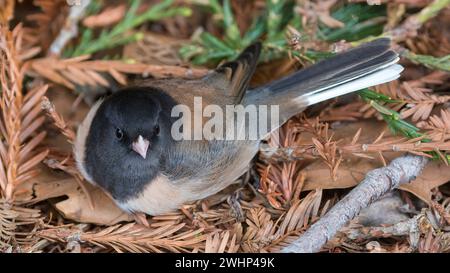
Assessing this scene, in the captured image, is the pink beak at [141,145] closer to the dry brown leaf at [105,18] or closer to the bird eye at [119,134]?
the bird eye at [119,134]

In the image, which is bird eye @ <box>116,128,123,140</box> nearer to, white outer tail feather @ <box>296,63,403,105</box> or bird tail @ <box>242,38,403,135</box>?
bird tail @ <box>242,38,403,135</box>

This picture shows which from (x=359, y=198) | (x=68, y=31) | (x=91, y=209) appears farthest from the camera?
(x=68, y=31)

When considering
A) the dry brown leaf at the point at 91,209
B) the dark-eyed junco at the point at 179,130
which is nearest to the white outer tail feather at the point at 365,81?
the dark-eyed junco at the point at 179,130

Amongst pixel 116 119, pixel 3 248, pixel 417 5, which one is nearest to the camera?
pixel 3 248

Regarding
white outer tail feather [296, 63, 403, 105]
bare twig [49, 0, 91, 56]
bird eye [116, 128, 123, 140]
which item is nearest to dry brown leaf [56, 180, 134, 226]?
bird eye [116, 128, 123, 140]

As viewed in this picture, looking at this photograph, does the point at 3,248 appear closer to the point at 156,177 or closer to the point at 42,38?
the point at 156,177

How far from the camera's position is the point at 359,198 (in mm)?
1897

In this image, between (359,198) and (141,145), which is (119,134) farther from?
(359,198)

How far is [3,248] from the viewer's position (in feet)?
6.19

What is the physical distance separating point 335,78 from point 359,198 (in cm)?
55

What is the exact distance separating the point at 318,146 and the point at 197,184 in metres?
0.46

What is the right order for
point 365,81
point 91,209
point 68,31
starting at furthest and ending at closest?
point 68,31
point 365,81
point 91,209

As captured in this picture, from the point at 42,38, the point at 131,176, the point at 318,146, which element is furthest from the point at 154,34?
the point at 318,146

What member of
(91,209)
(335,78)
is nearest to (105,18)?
(91,209)
